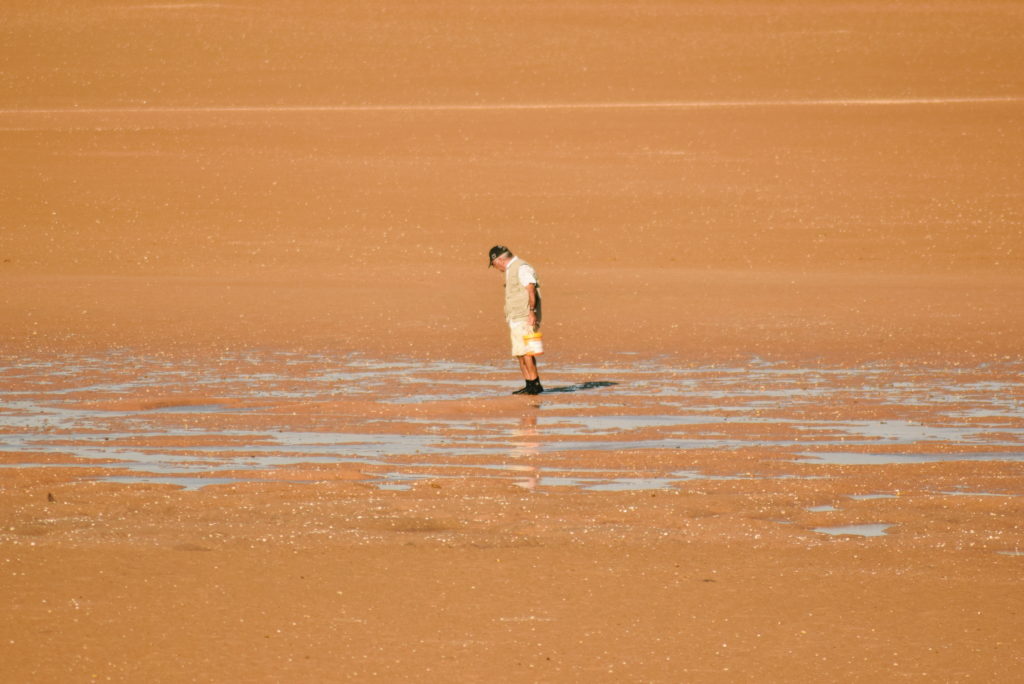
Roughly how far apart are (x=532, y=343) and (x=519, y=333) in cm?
16

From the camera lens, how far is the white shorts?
43.9 ft

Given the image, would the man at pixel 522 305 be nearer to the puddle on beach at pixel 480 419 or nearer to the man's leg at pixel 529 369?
the man's leg at pixel 529 369

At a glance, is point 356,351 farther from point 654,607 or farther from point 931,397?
point 654,607

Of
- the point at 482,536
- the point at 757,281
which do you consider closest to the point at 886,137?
the point at 757,281

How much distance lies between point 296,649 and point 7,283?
→ 18484mm

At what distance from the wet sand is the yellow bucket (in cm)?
45

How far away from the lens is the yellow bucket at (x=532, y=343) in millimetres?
13305

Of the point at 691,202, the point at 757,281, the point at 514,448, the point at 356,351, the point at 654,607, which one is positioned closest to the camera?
the point at 654,607

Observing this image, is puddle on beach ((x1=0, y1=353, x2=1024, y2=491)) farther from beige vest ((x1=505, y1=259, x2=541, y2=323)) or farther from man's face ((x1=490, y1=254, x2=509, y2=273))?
man's face ((x1=490, y1=254, x2=509, y2=273))

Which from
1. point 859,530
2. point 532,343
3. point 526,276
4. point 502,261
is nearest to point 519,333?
point 532,343

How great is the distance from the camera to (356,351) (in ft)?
54.7

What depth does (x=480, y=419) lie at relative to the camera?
11945 mm

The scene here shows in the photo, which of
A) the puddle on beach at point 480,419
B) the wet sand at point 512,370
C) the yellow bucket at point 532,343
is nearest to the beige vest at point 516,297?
the yellow bucket at point 532,343

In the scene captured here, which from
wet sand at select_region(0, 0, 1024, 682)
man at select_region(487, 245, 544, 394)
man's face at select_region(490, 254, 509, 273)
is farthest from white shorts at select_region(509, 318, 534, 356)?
wet sand at select_region(0, 0, 1024, 682)
